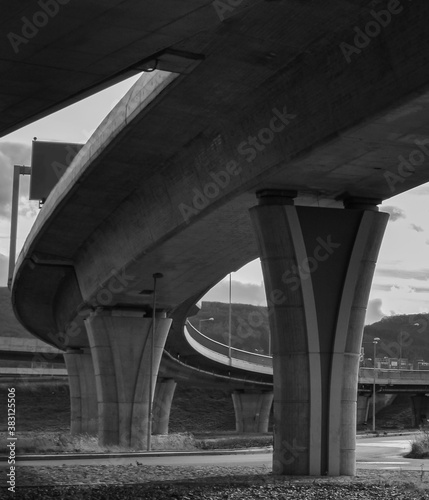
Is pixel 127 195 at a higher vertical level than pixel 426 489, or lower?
higher

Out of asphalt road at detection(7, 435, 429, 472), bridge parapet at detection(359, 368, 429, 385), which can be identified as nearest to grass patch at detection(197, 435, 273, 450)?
asphalt road at detection(7, 435, 429, 472)

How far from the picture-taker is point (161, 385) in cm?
7250

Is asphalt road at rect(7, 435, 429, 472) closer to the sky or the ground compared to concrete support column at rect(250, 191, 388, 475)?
closer to the ground

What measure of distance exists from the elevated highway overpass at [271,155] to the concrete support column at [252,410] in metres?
49.3

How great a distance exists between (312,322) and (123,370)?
18.7 metres

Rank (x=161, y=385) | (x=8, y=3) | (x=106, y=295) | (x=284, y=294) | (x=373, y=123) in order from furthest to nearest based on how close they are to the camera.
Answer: (x=161, y=385) < (x=106, y=295) < (x=284, y=294) < (x=373, y=123) < (x=8, y=3)

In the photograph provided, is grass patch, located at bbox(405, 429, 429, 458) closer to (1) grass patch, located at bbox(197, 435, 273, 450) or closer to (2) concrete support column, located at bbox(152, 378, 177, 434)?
(1) grass patch, located at bbox(197, 435, 273, 450)

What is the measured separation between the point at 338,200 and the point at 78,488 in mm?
9091

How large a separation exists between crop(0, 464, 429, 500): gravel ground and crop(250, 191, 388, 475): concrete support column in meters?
0.90

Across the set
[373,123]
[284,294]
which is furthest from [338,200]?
[373,123]

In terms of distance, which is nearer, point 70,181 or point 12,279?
point 70,181

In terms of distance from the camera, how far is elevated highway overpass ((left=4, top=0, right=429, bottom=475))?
42.7ft

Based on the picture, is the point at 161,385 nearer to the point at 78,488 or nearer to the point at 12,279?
the point at 12,279

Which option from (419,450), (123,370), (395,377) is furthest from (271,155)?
(395,377)
